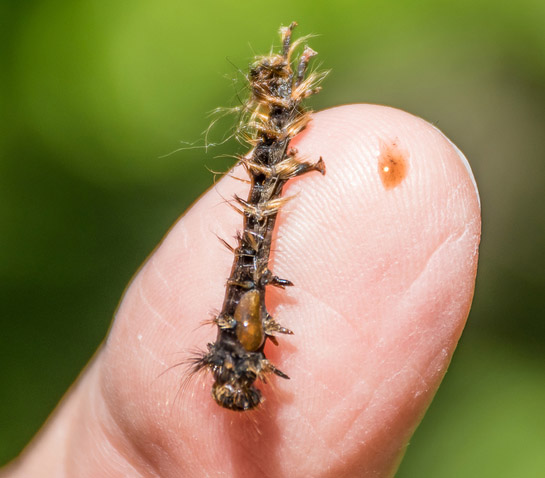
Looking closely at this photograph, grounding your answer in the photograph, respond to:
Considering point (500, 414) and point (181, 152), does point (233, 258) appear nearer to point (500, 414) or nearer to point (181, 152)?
point (181, 152)

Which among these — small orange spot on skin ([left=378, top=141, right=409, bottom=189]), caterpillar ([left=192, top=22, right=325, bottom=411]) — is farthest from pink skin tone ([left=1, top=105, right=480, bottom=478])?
caterpillar ([left=192, top=22, right=325, bottom=411])

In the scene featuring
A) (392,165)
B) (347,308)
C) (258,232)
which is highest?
(392,165)

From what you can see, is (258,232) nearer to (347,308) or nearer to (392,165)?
(347,308)

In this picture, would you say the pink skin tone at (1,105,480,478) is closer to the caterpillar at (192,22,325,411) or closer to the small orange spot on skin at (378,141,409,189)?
the small orange spot on skin at (378,141,409,189)

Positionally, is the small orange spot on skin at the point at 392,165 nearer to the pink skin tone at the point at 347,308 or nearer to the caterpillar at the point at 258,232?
the pink skin tone at the point at 347,308

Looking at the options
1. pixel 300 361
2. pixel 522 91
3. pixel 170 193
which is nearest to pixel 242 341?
pixel 300 361

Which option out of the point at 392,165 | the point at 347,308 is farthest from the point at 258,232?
the point at 392,165
